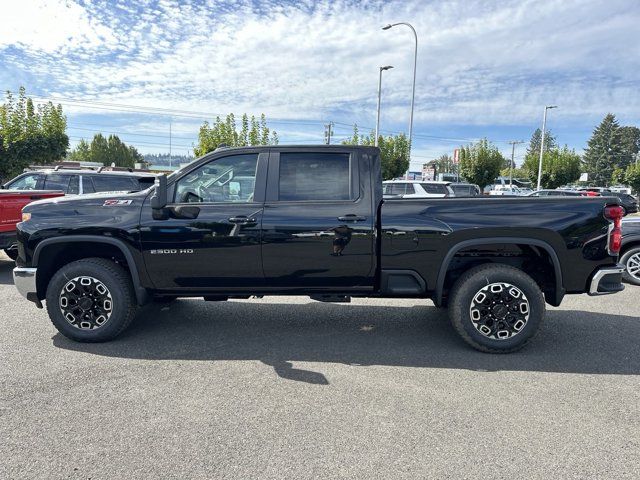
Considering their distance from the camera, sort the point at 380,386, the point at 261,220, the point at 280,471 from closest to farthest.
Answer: the point at 280,471, the point at 380,386, the point at 261,220

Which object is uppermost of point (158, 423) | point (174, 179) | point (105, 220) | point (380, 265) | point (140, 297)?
point (174, 179)

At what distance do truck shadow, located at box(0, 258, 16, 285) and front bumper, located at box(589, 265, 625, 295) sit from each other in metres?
8.02

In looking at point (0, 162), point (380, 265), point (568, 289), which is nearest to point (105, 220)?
point (380, 265)

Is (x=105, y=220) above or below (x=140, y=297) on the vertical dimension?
above

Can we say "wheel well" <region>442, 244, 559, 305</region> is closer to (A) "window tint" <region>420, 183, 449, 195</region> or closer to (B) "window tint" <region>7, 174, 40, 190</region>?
(B) "window tint" <region>7, 174, 40, 190</region>

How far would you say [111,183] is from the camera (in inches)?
402

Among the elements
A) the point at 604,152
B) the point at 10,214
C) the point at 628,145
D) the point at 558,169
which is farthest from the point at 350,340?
the point at 628,145

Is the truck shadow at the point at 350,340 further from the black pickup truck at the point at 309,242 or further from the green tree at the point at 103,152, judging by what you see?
the green tree at the point at 103,152

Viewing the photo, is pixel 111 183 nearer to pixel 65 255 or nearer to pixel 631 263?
pixel 65 255

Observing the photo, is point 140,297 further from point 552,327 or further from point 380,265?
point 552,327

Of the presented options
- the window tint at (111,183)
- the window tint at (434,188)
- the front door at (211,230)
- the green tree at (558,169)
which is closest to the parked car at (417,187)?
the window tint at (434,188)

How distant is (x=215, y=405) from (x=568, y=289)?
3.42 metres

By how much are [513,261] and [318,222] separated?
81.6 inches

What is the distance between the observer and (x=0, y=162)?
53.2ft
